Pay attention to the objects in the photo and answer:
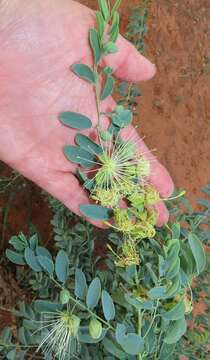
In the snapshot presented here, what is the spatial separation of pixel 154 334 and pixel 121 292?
13cm

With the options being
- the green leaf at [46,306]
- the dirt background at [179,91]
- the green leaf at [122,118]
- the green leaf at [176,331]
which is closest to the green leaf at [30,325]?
the green leaf at [46,306]

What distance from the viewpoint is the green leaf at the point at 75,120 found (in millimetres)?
1152

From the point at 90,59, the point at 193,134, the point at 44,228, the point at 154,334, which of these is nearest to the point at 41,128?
the point at 90,59

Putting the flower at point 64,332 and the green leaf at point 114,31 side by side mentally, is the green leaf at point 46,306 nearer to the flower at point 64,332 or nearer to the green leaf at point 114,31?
the flower at point 64,332

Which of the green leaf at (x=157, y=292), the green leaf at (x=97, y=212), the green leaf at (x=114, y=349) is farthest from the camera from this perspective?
the green leaf at (x=97, y=212)

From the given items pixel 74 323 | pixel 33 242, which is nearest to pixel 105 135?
pixel 33 242

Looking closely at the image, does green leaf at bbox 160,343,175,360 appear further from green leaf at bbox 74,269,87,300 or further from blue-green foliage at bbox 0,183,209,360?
green leaf at bbox 74,269,87,300

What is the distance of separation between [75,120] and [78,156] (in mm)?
75

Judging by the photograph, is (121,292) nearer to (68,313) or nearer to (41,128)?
(68,313)

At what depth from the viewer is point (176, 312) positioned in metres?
0.94

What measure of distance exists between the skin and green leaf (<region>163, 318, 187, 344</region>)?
0.30 meters

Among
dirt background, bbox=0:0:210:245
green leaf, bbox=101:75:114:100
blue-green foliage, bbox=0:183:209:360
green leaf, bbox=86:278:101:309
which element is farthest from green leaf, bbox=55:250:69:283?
dirt background, bbox=0:0:210:245

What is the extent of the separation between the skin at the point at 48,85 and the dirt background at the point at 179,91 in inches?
38.3

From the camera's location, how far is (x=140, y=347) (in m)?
0.95
